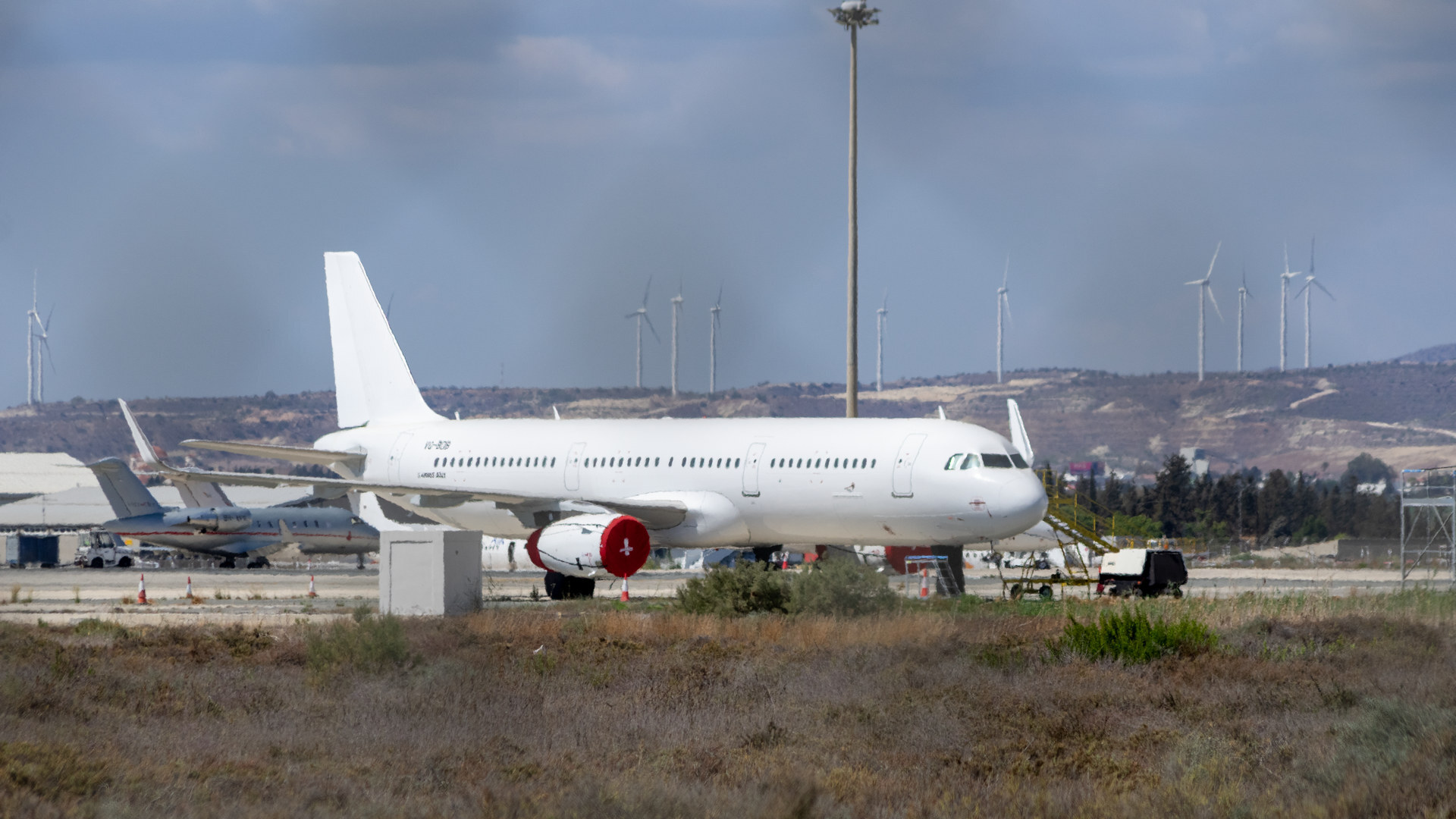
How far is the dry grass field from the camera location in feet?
40.3

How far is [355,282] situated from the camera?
4909 centimetres

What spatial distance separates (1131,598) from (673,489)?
10985 millimetres

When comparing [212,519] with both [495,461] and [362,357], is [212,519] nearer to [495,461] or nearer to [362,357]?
[362,357]

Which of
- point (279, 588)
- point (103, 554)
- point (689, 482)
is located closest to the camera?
point (689, 482)

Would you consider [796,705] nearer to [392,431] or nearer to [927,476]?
[927,476]

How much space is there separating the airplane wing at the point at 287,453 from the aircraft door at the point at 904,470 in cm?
1601

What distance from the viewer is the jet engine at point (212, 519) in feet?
221

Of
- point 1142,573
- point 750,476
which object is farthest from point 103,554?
point 1142,573

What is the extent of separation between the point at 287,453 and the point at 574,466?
8.51 metres

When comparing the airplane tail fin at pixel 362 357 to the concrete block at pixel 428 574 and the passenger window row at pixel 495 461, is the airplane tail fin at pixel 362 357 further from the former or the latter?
the concrete block at pixel 428 574

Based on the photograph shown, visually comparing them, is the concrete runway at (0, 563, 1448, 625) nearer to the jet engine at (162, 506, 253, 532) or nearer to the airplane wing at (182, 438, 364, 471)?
the jet engine at (162, 506, 253, 532)

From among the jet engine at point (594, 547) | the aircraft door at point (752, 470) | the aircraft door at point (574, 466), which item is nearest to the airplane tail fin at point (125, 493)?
the aircraft door at point (574, 466)

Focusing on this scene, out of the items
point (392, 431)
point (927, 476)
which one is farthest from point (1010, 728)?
point (392, 431)

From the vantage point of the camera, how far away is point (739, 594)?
29922 mm
